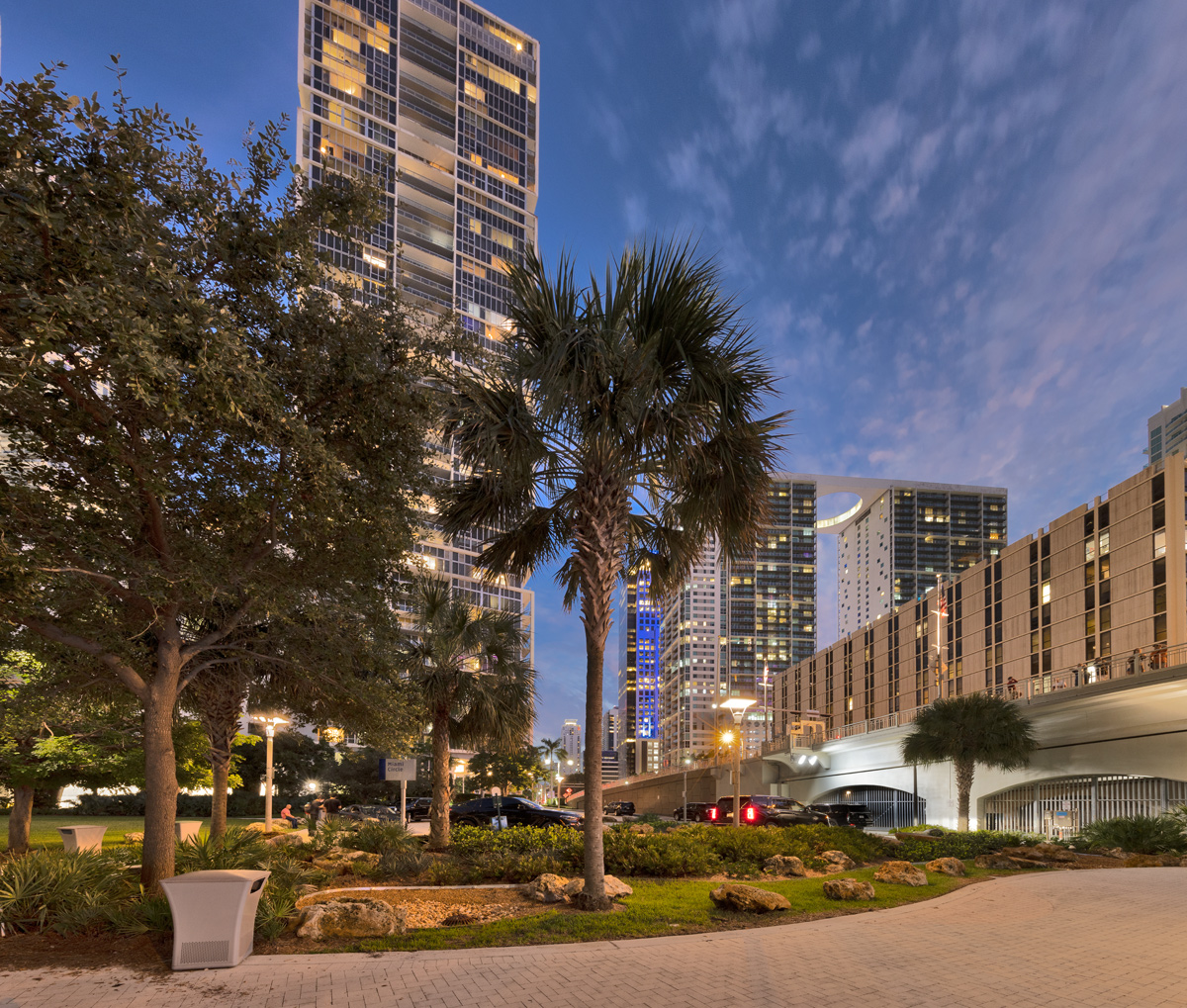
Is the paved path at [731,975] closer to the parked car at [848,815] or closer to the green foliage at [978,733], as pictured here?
the green foliage at [978,733]

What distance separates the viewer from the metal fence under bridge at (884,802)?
51.9 metres

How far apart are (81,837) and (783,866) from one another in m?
14.1

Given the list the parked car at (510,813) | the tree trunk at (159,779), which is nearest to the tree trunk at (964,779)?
the parked car at (510,813)

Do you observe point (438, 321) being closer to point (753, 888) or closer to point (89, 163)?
point (89, 163)

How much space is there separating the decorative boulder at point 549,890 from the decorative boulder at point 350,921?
267 centimetres

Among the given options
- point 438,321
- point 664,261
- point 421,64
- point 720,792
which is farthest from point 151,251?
point 421,64

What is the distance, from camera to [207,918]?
714cm

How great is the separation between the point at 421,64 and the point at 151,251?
443ft

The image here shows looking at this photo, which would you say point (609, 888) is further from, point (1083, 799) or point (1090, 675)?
point (1090, 675)

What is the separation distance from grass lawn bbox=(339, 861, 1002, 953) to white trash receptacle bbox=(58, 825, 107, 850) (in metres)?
10.8

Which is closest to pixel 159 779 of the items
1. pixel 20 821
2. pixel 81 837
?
pixel 81 837

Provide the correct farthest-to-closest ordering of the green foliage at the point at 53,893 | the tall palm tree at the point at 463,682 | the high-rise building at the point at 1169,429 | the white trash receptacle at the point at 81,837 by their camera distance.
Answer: the high-rise building at the point at 1169,429 → the tall palm tree at the point at 463,682 → the white trash receptacle at the point at 81,837 → the green foliage at the point at 53,893

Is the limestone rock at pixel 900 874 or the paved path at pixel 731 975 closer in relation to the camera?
the paved path at pixel 731 975

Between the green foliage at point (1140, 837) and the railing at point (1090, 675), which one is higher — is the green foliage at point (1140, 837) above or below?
below
